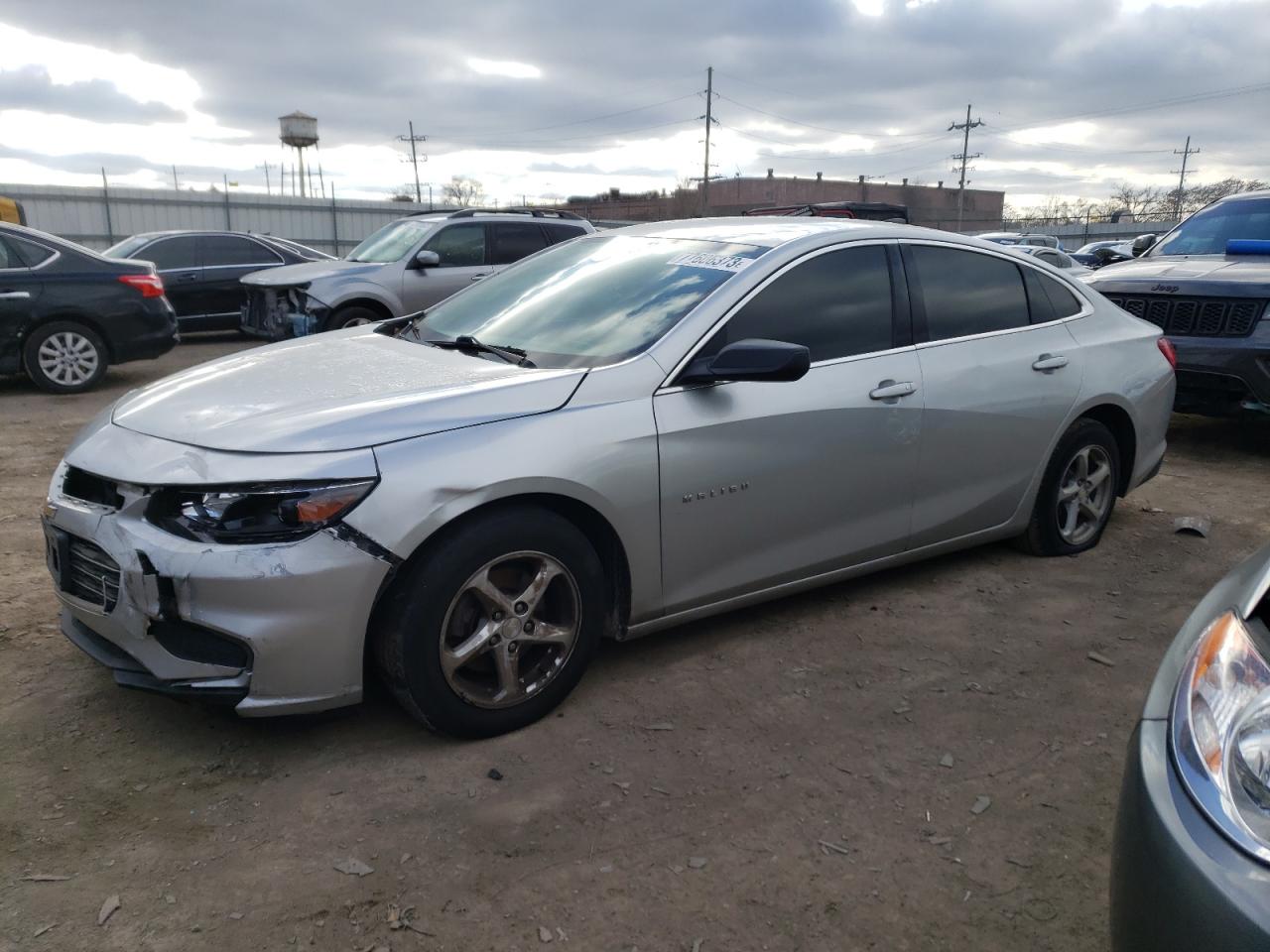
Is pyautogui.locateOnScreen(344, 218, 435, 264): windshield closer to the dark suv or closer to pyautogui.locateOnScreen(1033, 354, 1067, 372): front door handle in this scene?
the dark suv

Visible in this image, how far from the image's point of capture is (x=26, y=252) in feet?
28.8

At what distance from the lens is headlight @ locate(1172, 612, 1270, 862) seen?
59.0 inches

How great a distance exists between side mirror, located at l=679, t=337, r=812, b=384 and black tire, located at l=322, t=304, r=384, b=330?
7.42 m

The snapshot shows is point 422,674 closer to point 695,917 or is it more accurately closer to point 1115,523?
point 695,917

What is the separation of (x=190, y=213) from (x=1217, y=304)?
2482 centimetres

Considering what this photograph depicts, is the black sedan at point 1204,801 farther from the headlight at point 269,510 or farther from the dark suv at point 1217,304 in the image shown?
the dark suv at point 1217,304

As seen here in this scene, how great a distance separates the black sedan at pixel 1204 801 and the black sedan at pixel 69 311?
951cm

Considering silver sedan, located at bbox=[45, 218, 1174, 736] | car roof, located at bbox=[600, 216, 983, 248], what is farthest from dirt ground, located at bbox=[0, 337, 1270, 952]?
car roof, located at bbox=[600, 216, 983, 248]

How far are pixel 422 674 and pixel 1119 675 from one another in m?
2.56

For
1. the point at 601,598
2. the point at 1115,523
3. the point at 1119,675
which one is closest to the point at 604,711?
the point at 601,598

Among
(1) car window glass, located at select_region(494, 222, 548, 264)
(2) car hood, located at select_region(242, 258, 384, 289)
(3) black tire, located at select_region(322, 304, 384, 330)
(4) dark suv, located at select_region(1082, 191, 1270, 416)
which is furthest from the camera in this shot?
(1) car window glass, located at select_region(494, 222, 548, 264)

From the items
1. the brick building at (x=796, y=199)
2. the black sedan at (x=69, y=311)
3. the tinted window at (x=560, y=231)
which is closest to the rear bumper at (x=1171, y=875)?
the black sedan at (x=69, y=311)

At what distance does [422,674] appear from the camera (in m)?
2.90

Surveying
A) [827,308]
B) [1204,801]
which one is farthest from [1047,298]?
[1204,801]
